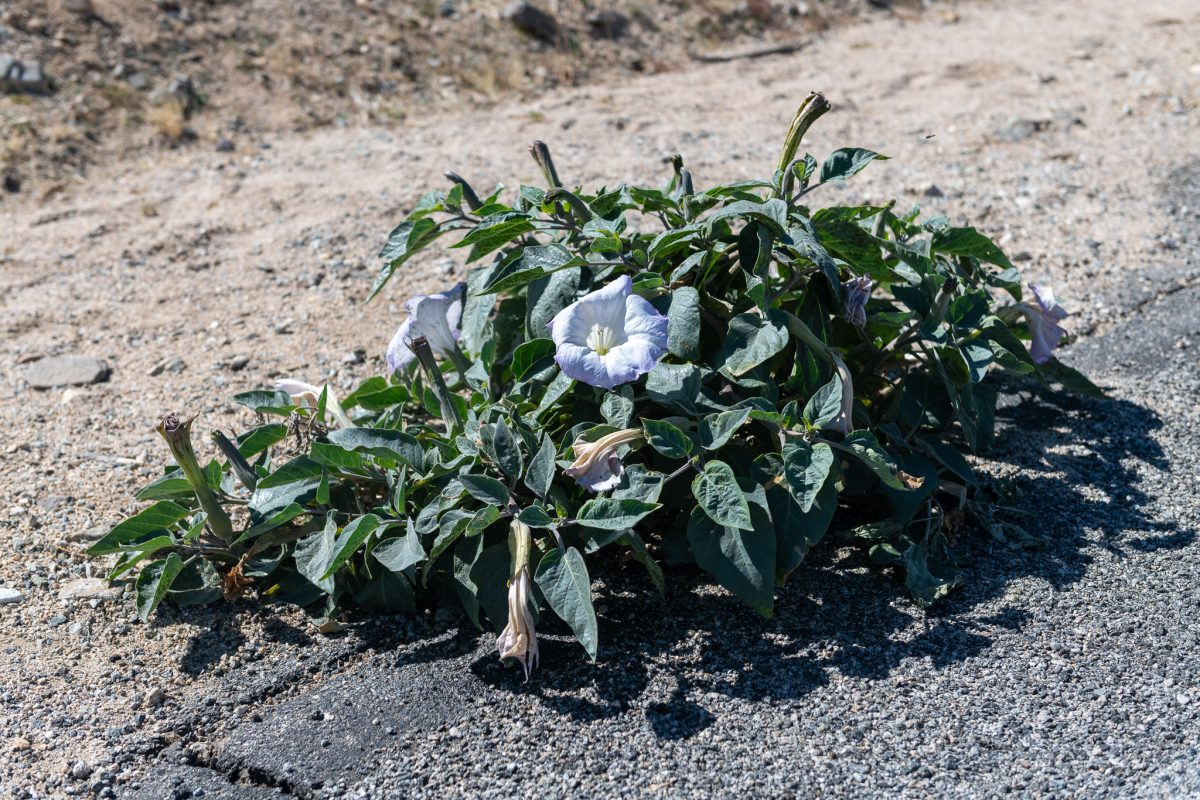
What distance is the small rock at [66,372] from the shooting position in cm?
354

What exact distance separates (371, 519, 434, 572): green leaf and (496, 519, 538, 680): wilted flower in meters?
0.19

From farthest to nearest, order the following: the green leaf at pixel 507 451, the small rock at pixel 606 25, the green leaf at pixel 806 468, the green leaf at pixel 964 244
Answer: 1. the small rock at pixel 606 25
2. the green leaf at pixel 964 244
3. the green leaf at pixel 507 451
4. the green leaf at pixel 806 468

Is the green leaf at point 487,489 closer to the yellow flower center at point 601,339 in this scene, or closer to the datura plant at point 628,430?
the datura plant at point 628,430

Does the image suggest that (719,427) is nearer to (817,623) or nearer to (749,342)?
(749,342)

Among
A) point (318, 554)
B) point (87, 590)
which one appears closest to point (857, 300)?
point (318, 554)

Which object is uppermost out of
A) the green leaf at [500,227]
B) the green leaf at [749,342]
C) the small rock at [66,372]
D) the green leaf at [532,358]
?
the green leaf at [500,227]

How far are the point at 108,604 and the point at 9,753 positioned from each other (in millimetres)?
462

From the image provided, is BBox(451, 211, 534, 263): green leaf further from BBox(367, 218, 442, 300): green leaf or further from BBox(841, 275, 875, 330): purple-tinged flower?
BBox(841, 275, 875, 330): purple-tinged flower

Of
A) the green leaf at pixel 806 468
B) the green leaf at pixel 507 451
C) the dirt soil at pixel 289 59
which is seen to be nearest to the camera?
the green leaf at pixel 806 468

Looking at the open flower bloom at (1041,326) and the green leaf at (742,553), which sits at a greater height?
the open flower bloom at (1041,326)

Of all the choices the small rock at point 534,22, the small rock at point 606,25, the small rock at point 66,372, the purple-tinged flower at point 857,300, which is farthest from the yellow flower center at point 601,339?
the small rock at point 606,25

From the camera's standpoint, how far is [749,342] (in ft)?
7.72

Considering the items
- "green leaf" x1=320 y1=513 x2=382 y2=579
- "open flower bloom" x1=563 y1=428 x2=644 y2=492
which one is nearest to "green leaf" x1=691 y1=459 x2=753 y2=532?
"open flower bloom" x1=563 y1=428 x2=644 y2=492

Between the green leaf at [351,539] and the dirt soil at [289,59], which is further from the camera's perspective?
the dirt soil at [289,59]
